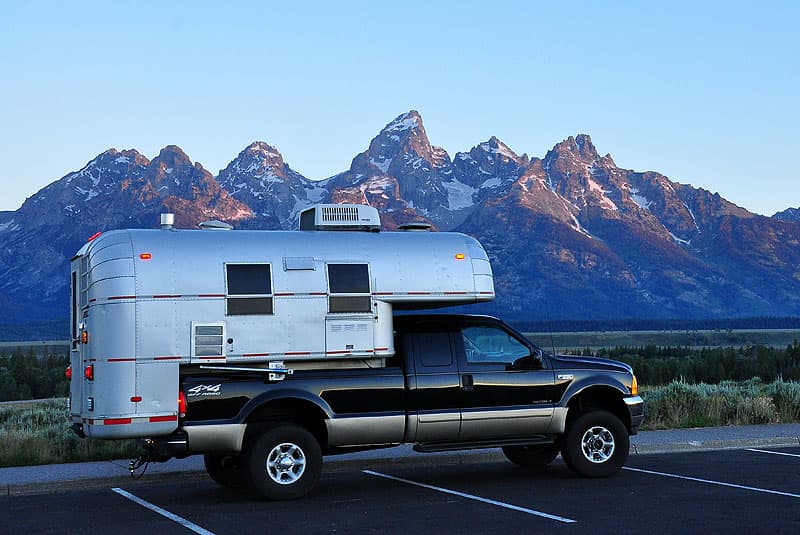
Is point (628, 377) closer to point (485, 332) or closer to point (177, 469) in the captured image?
point (485, 332)

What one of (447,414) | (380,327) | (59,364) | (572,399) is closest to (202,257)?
(380,327)

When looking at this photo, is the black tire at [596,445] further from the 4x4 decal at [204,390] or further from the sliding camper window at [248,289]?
the 4x4 decal at [204,390]

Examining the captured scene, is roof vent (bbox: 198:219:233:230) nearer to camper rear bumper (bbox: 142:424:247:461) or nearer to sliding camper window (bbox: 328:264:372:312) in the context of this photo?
sliding camper window (bbox: 328:264:372:312)

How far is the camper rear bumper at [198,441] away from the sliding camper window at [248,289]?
1267 millimetres

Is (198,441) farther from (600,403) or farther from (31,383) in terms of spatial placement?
(31,383)

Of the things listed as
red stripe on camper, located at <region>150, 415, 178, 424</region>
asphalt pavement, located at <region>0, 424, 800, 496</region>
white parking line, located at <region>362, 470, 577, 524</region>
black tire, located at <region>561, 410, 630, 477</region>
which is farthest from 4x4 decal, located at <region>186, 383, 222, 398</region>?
black tire, located at <region>561, 410, 630, 477</region>

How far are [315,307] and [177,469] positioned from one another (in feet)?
11.7

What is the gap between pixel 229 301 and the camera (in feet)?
43.3

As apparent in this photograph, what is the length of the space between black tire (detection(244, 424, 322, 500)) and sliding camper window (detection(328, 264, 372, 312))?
1.47m

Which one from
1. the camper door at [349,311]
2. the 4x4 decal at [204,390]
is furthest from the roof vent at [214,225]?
the 4x4 decal at [204,390]

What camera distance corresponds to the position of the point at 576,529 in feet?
36.8

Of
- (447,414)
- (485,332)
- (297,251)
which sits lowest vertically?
(447,414)

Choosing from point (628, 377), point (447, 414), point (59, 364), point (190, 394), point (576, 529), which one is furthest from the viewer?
point (59, 364)

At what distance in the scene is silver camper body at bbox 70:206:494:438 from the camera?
12812 mm
